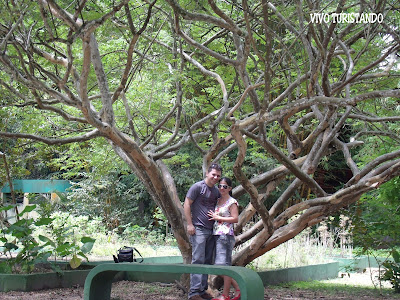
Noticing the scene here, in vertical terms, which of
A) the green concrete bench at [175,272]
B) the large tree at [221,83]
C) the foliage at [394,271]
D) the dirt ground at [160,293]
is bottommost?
the dirt ground at [160,293]

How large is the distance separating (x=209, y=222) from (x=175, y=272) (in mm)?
2320

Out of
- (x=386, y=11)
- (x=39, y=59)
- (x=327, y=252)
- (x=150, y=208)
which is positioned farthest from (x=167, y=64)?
(x=150, y=208)

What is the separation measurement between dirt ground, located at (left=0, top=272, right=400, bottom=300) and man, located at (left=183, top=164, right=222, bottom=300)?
0.83 m

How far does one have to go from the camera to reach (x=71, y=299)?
704 cm

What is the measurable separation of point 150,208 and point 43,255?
11.9 metres

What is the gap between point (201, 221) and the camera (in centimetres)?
670

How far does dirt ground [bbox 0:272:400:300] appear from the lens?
7.36 m

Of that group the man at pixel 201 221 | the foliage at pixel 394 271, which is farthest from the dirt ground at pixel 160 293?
the man at pixel 201 221

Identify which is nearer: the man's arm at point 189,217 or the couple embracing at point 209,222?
the couple embracing at point 209,222

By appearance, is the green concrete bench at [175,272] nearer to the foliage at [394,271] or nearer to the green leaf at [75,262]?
the green leaf at [75,262]

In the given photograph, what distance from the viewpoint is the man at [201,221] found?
6519 millimetres

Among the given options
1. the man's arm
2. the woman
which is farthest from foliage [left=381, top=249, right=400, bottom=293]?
the man's arm

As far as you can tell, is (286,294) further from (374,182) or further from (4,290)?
(4,290)

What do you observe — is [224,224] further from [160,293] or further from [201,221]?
[160,293]
